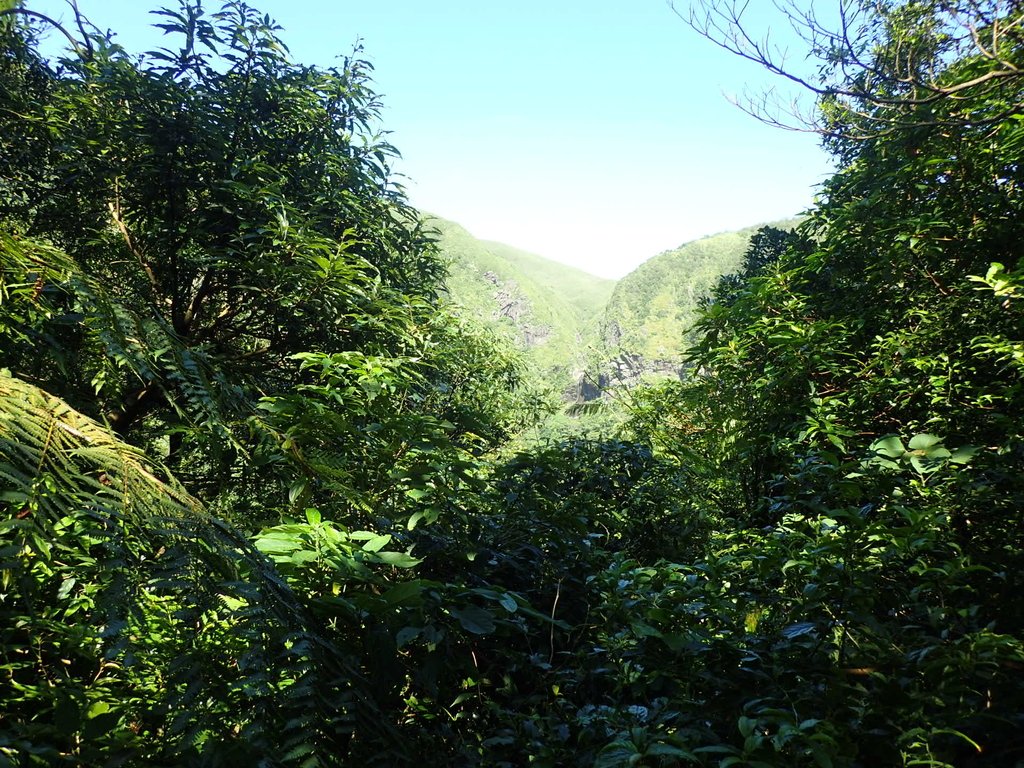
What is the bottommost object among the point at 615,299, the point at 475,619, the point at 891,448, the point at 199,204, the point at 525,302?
the point at 475,619

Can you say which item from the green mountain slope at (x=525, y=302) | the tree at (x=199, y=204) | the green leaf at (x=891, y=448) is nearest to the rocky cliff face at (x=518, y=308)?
the green mountain slope at (x=525, y=302)

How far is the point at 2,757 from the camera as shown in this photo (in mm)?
1007

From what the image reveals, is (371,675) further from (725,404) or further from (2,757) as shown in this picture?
(725,404)

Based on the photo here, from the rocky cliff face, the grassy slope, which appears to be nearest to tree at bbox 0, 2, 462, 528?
the grassy slope

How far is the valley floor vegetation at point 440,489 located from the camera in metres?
1.35

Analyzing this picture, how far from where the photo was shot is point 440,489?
2.18 m

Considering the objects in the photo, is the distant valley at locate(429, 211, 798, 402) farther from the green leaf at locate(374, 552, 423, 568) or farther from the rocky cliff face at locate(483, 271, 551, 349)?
the green leaf at locate(374, 552, 423, 568)

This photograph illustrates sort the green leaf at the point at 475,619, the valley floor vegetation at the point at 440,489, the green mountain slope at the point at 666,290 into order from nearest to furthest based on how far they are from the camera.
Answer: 1. the valley floor vegetation at the point at 440,489
2. the green leaf at the point at 475,619
3. the green mountain slope at the point at 666,290

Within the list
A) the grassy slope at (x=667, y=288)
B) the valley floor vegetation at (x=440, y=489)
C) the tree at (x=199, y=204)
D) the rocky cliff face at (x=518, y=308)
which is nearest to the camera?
the valley floor vegetation at (x=440, y=489)

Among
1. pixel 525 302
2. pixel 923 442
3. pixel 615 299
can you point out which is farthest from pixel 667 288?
pixel 923 442

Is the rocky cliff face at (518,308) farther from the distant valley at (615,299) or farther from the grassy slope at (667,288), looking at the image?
the grassy slope at (667,288)

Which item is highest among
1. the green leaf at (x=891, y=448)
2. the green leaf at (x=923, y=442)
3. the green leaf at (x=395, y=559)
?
the green leaf at (x=923, y=442)

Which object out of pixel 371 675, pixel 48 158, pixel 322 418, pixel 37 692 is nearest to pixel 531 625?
pixel 371 675

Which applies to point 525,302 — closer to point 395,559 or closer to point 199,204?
point 199,204
